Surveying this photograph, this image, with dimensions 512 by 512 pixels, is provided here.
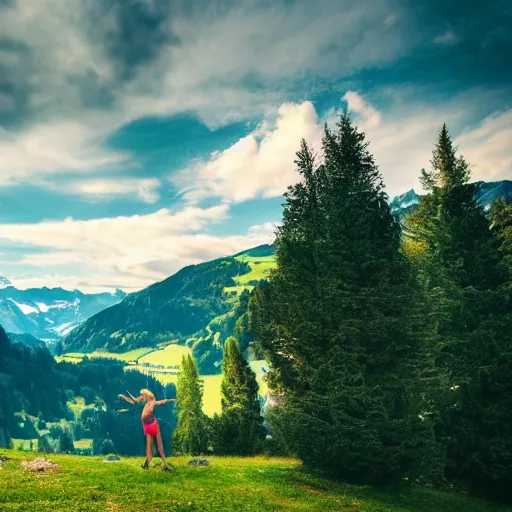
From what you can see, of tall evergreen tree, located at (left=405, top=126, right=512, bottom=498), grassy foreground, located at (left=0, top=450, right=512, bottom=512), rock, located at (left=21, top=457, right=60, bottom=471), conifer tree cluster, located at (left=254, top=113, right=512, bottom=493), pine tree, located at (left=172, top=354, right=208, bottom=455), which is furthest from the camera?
pine tree, located at (left=172, top=354, right=208, bottom=455)

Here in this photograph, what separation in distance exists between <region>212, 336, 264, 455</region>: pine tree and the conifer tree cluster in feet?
87.0

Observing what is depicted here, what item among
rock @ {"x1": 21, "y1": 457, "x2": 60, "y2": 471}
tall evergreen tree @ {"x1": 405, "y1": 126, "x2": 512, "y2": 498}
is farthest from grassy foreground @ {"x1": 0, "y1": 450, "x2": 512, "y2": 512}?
tall evergreen tree @ {"x1": 405, "y1": 126, "x2": 512, "y2": 498}

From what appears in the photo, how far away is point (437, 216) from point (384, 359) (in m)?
13.7

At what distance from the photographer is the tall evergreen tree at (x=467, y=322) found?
89.6ft

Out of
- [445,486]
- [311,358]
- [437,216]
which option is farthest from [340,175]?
[445,486]

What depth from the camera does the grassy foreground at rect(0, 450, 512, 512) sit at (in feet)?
53.7

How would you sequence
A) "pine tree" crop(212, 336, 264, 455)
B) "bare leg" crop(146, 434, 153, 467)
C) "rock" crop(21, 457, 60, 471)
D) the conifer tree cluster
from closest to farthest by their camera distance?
1. "rock" crop(21, 457, 60, 471)
2. "bare leg" crop(146, 434, 153, 467)
3. the conifer tree cluster
4. "pine tree" crop(212, 336, 264, 455)

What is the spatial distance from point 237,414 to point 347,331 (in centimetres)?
3747

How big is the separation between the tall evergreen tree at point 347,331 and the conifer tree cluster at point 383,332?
9 centimetres

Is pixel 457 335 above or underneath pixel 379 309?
underneath

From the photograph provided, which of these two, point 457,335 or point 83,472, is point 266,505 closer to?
point 83,472

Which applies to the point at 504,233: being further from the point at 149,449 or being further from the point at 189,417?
the point at 189,417

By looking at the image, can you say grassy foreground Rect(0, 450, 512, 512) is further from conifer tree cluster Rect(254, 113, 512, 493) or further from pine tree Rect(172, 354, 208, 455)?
pine tree Rect(172, 354, 208, 455)

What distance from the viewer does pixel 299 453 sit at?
2639 centimetres
